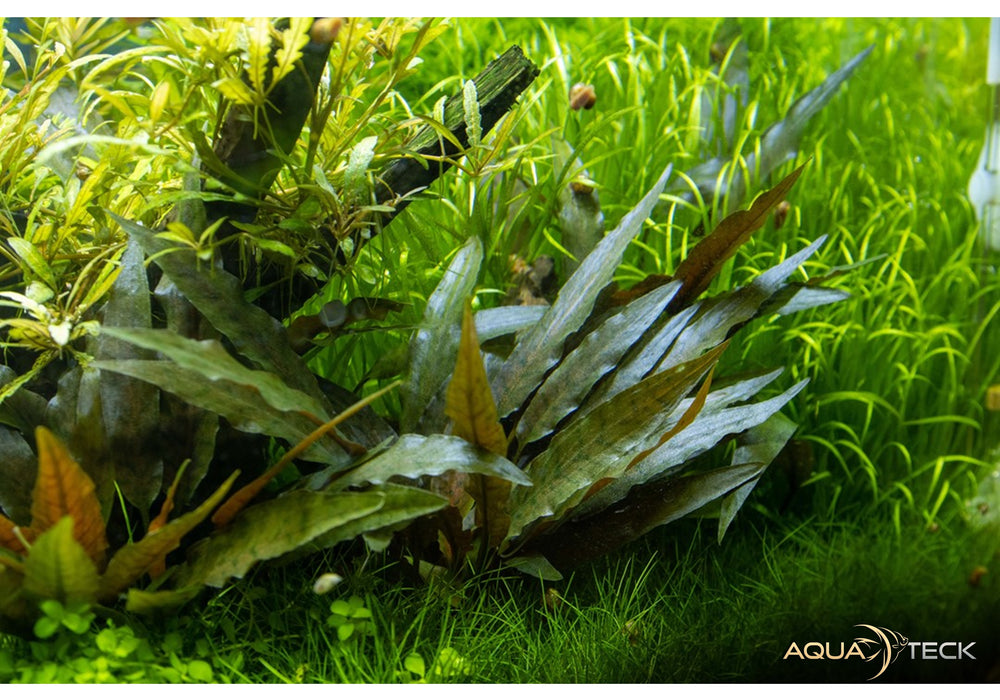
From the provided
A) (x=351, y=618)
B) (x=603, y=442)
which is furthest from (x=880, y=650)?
(x=351, y=618)

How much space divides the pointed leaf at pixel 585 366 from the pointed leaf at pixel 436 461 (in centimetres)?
19

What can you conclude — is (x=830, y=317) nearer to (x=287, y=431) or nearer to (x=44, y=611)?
(x=287, y=431)

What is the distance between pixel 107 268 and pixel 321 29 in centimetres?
41

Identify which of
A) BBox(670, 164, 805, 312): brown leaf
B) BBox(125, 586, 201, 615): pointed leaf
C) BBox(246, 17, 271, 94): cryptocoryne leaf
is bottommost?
BBox(125, 586, 201, 615): pointed leaf

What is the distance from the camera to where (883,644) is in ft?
3.62

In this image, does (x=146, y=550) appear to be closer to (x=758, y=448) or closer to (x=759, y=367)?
(x=758, y=448)

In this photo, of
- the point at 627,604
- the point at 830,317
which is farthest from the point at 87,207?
the point at 830,317

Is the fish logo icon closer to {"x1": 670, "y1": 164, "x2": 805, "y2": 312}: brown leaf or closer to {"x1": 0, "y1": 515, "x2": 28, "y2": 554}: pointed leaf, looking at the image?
{"x1": 670, "y1": 164, "x2": 805, "y2": 312}: brown leaf

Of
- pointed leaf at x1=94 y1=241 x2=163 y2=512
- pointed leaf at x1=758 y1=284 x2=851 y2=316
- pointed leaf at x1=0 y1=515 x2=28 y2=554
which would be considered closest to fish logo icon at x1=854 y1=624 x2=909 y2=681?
pointed leaf at x1=758 y1=284 x2=851 y2=316

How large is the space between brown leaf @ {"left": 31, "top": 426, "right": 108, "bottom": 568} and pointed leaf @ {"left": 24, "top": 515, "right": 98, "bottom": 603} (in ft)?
0.05

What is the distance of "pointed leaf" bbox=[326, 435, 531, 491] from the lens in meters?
1.00

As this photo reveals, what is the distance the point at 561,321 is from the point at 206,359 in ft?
1.66

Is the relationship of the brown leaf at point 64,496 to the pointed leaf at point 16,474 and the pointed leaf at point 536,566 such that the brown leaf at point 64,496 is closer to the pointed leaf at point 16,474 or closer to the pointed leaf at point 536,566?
the pointed leaf at point 16,474

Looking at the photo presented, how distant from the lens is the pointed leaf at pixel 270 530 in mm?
978
